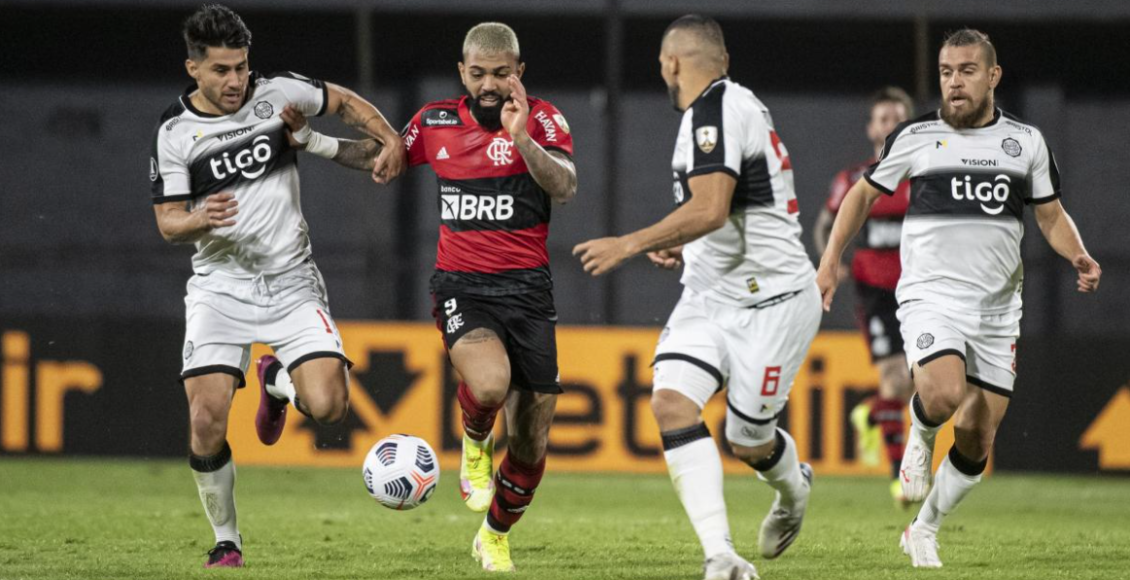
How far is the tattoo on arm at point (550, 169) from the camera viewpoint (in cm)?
641

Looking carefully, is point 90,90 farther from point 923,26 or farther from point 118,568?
point 118,568

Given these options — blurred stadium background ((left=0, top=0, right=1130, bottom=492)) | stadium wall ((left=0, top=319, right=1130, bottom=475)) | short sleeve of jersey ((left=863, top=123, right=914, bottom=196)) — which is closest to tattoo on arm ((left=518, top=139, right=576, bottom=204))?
short sleeve of jersey ((left=863, top=123, right=914, bottom=196))

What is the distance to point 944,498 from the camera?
6.80 metres

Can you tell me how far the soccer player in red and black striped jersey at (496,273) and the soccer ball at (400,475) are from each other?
36 cm

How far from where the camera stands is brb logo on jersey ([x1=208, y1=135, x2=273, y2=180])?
6.80 meters

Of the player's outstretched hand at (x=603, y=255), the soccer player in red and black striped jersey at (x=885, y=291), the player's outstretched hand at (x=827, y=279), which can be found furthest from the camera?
the soccer player in red and black striped jersey at (x=885, y=291)

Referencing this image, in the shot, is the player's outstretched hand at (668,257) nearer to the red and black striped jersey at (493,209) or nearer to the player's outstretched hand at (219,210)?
the red and black striped jersey at (493,209)

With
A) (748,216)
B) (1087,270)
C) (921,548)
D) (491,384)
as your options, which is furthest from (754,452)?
(1087,270)

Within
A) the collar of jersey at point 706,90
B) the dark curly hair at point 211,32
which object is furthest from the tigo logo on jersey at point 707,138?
the dark curly hair at point 211,32

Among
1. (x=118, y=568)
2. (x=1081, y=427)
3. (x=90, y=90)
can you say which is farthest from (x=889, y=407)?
(x=90, y=90)

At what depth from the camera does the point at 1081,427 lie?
11938 mm

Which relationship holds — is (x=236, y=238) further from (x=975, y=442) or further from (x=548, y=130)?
(x=975, y=442)

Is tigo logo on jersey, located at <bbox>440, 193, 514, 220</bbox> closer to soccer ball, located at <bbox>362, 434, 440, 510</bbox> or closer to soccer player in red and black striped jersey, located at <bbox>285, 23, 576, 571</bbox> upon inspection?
soccer player in red and black striped jersey, located at <bbox>285, 23, 576, 571</bbox>

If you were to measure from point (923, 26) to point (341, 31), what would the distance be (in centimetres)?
772
